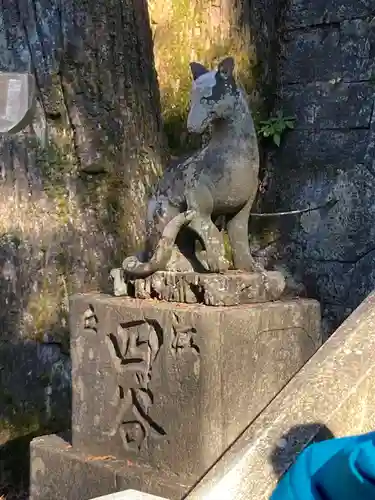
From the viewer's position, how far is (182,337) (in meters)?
3.28

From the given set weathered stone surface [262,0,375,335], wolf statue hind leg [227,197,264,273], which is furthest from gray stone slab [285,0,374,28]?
wolf statue hind leg [227,197,264,273]

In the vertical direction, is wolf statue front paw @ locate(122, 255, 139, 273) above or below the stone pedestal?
above

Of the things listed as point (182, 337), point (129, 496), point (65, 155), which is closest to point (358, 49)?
point (65, 155)

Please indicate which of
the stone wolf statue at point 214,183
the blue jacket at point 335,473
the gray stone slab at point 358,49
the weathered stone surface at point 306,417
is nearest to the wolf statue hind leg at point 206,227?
the stone wolf statue at point 214,183

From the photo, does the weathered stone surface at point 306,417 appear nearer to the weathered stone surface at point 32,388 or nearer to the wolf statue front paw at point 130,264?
the wolf statue front paw at point 130,264

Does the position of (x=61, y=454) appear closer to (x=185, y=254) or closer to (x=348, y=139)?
(x=185, y=254)

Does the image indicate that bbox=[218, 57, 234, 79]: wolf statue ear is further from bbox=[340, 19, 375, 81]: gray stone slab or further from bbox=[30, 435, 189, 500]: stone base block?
bbox=[340, 19, 375, 81]: gray stone slab

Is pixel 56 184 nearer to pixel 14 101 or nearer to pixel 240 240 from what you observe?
pixel 14 101

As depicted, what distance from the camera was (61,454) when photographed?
12.0ft

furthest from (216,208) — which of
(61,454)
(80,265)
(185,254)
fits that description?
(80,265)

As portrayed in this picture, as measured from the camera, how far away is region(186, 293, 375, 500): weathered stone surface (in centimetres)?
224

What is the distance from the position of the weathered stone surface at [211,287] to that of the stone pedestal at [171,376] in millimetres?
43

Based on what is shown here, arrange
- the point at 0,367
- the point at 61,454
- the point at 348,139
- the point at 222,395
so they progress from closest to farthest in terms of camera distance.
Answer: the point at 222,395 < the point at 61,454 < the point at 0,367 < the point at 348,139

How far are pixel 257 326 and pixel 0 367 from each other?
2036 millimetres
